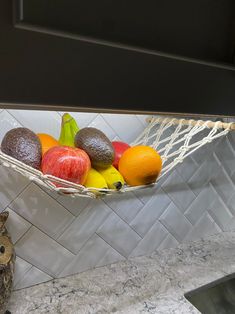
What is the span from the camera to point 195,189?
108 centimetres

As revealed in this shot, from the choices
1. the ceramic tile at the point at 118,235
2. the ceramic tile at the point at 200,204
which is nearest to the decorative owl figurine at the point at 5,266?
the ceramic tile at the point at 118,235

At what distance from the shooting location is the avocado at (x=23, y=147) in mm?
540

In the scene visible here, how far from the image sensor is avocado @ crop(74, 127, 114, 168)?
595 millimetres

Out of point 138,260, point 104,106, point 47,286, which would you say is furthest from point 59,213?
point 104,106

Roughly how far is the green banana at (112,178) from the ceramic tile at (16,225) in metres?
0.25

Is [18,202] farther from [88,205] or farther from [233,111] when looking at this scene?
[233,111]

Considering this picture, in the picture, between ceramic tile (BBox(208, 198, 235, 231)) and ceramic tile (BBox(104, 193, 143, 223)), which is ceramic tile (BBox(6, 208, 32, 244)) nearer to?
ceramic tile (BBox(104, 193, 143, 223))

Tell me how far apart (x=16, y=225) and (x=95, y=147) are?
0.30 meters

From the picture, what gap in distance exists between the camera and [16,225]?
729 mm

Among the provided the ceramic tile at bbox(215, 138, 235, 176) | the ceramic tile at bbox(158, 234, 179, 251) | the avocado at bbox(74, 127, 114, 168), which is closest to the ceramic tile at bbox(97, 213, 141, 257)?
the ceramic tile at bbox(158, 234, 179, 251)

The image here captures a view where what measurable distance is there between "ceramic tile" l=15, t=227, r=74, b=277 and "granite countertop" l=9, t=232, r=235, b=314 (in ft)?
0.14

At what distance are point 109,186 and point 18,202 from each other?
0.82ft

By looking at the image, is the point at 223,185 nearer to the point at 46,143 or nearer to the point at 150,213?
the point at 150,213

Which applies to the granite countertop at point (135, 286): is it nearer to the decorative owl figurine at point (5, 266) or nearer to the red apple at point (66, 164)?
the decorative owl figurine at point (5, 266)
